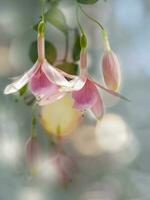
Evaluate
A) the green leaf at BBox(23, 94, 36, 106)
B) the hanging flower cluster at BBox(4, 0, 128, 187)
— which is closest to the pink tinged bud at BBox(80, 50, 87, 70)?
the hanging flower cluster at BBox(4, 0, 128, 187)

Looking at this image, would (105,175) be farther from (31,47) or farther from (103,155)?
(31,47)

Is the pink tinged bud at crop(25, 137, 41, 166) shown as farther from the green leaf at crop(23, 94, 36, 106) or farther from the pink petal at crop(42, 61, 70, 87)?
the pink petal at crop(42, 61, 70, 87)

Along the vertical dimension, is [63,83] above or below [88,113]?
above

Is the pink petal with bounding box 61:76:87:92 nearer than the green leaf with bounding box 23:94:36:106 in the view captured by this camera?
Yes

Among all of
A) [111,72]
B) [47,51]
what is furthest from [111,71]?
[47,51]

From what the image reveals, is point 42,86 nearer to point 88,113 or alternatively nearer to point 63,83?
point 63,83

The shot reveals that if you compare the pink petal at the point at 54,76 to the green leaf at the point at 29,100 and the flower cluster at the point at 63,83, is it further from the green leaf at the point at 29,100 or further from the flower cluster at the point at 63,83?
the green leaf at the point at 29,100

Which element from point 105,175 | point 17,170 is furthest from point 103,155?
point 17,170
